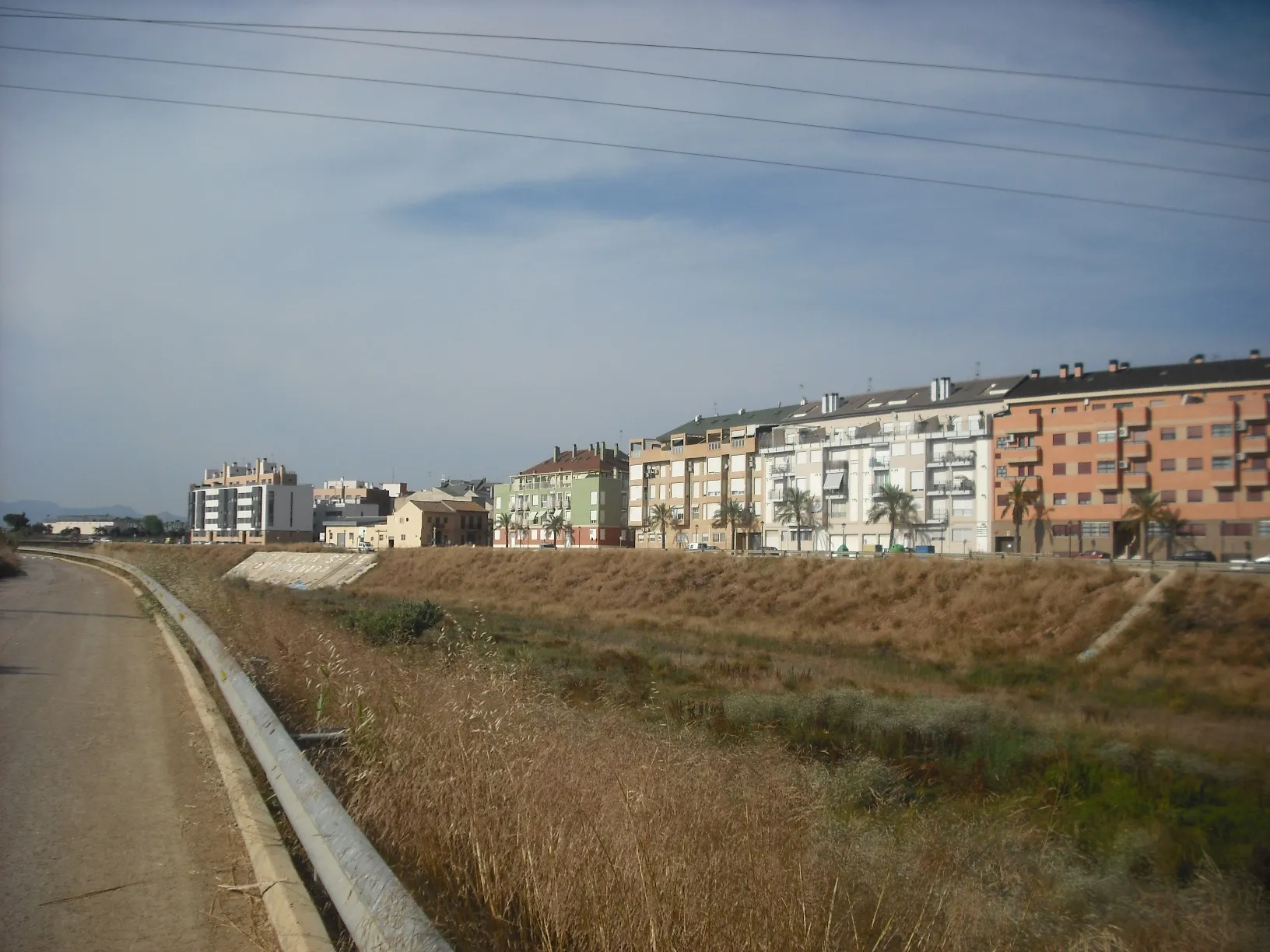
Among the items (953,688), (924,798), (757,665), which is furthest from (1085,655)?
(924,798)

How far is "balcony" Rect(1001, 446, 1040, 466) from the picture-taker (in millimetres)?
18672

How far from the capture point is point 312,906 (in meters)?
3.95

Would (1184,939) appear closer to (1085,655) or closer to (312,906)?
(312,906)

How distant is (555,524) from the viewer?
102 m

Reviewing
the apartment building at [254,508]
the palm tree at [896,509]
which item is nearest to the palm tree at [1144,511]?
the palm tree at [896,509]

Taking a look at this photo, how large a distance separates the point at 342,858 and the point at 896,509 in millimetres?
57190

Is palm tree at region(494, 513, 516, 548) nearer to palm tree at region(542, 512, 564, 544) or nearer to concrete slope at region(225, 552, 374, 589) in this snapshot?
palm tree at region(542, 512, 564, 544)

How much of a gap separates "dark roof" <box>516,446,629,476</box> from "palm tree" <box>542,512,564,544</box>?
19.2ft

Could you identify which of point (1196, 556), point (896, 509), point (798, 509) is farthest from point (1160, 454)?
point (798, 509)

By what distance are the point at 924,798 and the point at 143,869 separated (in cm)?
1101

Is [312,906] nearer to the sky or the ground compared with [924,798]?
nearer to the sky

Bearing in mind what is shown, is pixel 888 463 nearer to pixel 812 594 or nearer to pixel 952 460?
pixel 952 460

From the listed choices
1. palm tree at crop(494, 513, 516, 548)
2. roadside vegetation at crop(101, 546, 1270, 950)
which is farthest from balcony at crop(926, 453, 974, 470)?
palm tree at crop(494, 513, 516, 548)

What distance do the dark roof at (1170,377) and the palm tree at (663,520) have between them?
64145 mm
